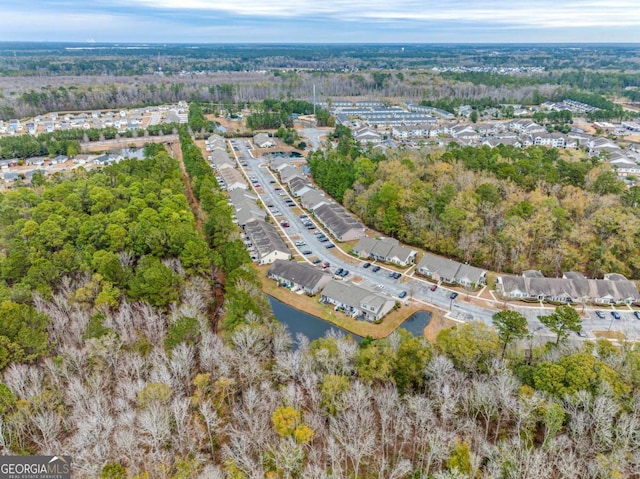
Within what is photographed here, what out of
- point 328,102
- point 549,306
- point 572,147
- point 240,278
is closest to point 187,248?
point 240,278

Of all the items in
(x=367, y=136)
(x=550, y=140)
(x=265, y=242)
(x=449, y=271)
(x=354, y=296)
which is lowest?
(x=354, y=296)

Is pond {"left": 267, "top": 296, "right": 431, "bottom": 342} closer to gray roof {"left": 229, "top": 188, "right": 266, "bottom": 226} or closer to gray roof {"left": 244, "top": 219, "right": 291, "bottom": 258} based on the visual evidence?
gray roof {"left": 244, "top": 219, "right": 291, "bottom": 258}

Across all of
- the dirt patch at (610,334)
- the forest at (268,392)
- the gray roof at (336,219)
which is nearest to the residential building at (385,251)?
the gray roof at (336,219)

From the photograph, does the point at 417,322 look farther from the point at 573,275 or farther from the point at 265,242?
the point at 265,242

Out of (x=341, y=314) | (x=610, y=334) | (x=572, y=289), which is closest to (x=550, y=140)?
(x=572, y=289)

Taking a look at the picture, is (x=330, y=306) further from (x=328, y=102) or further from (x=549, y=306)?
(x=328, y=102)

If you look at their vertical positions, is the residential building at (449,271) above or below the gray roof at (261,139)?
below

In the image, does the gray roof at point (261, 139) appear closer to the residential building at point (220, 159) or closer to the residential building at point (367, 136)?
the residential building at point (220, 159)
